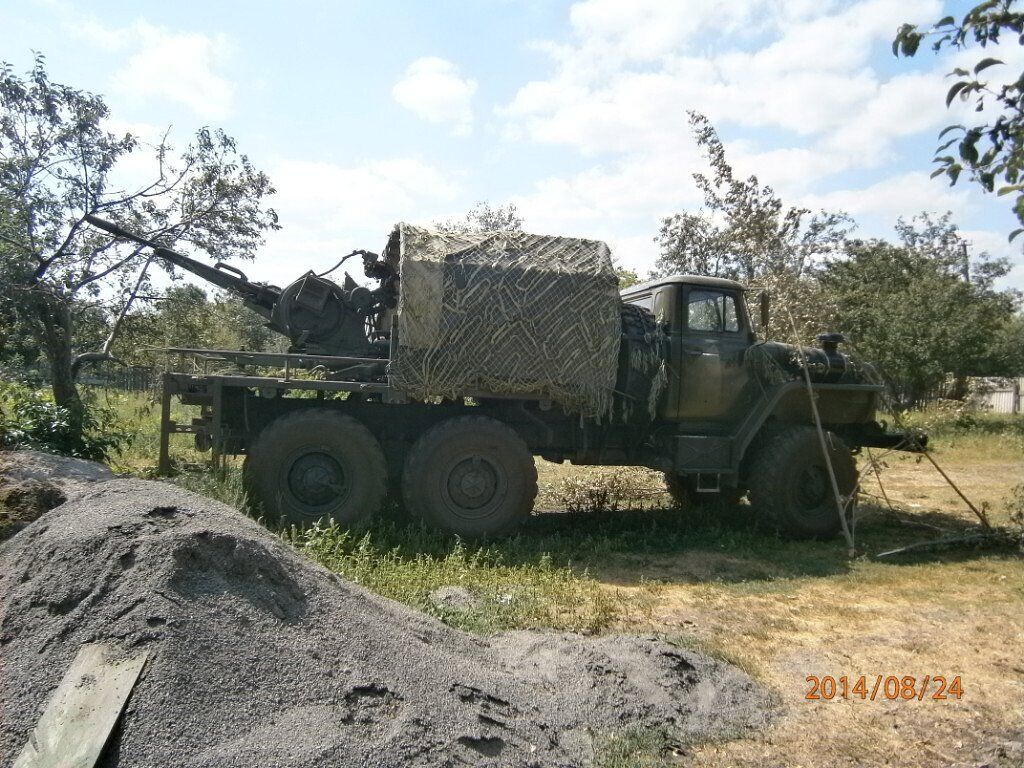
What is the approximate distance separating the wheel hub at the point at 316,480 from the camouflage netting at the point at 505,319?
1007 millimetres

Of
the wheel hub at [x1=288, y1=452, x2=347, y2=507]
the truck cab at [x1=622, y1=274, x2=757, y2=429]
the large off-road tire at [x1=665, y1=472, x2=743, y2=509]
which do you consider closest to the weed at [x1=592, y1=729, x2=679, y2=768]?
the wheel hub at [x1=288, y1=452, x2=347, y2=507]

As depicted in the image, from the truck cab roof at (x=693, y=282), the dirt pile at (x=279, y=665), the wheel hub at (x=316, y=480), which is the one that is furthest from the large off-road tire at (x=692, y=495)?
the dirt pile at (x=279, y=665)

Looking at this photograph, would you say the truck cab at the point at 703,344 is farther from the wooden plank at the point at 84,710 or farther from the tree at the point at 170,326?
the wooden plank at the point at 84,710

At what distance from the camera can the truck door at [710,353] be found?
8172 millimetres

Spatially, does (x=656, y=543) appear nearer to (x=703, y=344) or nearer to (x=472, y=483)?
(x=472, y=483)

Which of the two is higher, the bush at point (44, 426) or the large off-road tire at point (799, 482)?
the bush at point (44, 426)

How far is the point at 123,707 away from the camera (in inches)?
119

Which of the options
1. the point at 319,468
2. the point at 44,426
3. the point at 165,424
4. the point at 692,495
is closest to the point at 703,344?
the point at 692,495

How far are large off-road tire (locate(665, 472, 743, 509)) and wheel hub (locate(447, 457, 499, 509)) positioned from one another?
297cm

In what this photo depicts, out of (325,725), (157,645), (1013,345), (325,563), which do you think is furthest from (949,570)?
(1013,345)

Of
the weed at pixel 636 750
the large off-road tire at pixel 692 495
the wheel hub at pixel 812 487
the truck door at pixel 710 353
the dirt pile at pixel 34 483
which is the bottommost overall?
the weed at pixel 636 750

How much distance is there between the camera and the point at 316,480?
7.33 meters
